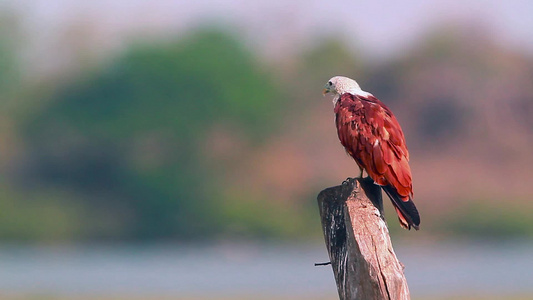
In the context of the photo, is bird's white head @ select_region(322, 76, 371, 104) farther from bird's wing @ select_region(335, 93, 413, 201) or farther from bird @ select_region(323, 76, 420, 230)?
bird's wing @ select_region(335, 93, 413, 201)

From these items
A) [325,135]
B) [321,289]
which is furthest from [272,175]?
[321,289]

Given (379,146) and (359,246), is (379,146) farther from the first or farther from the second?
(359,246)

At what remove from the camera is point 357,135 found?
6.35 metres

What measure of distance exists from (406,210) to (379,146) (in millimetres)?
541

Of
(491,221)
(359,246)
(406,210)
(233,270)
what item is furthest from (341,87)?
(491,221)

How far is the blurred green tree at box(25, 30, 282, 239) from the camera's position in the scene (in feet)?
97.1

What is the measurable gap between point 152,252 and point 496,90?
1060 centimetres

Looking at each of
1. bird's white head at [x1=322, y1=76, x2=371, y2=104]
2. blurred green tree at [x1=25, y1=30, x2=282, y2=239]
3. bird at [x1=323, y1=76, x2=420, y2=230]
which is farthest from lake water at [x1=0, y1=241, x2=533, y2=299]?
bird at [x1=323, y1=76, x2=420, y2=230]

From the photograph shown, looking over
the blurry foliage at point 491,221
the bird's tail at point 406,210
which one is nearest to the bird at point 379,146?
the bird's tail at point 406,210

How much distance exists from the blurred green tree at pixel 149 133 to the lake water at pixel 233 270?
954mm

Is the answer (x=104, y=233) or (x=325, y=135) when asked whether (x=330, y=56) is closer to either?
(x=325, y=135)

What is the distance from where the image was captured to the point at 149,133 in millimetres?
30938

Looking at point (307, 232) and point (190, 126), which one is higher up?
point (190, 126)

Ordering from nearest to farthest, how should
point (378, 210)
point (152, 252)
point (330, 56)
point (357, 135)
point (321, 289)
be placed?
point (378, 210) < point (357, 135) < point (321, 289) < point (152, 252) < point (330, 56)
